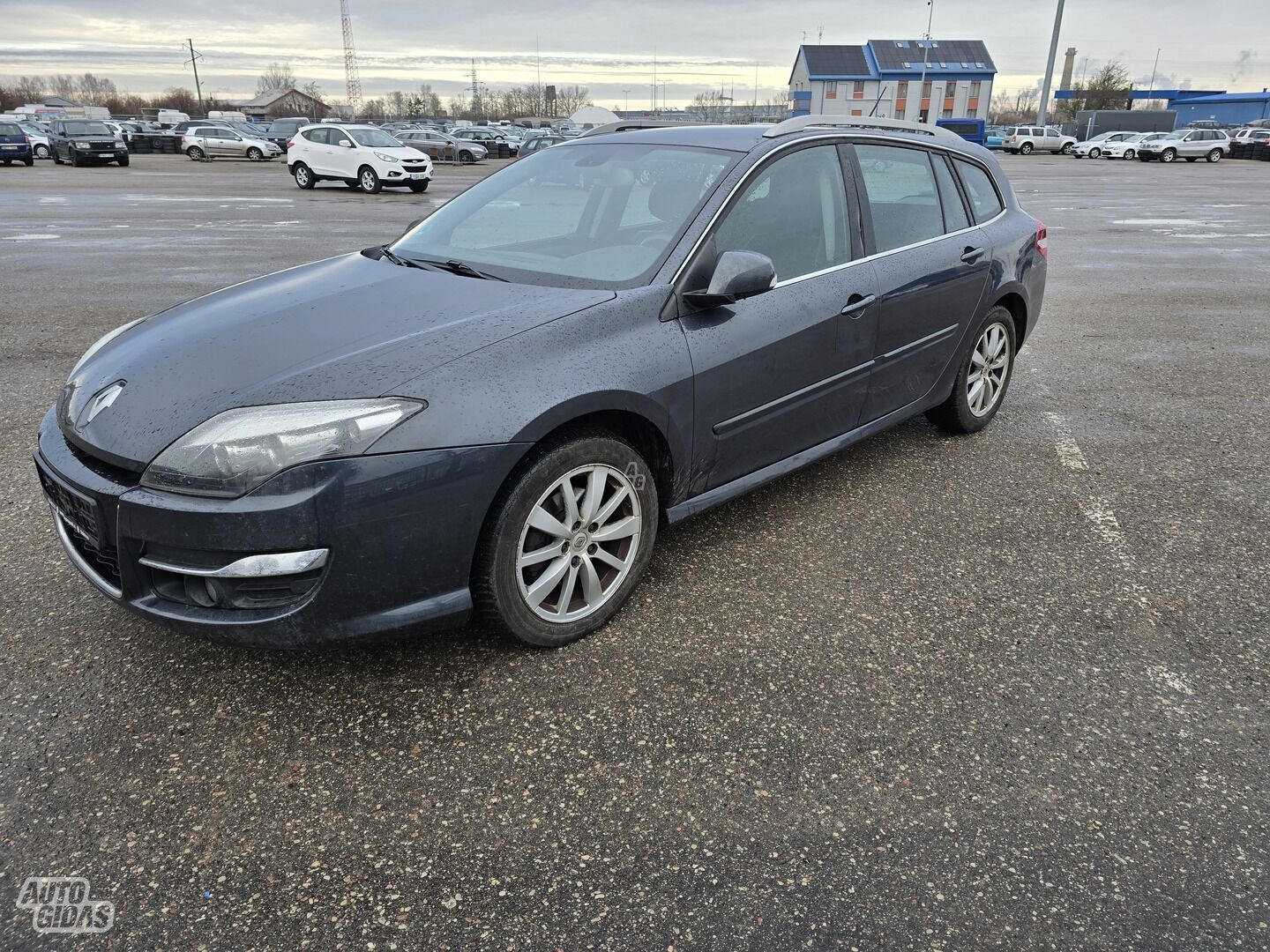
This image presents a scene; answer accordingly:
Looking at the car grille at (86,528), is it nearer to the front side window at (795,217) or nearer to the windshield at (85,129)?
the front side window at (795,217)

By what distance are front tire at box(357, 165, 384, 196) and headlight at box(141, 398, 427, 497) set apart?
68.4ft

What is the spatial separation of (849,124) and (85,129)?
3542 centimetres

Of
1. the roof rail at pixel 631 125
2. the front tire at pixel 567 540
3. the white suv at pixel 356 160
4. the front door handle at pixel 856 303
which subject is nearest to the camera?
the front tire at pixel 567 540

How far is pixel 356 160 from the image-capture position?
2178cm

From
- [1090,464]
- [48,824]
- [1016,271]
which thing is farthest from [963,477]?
[48,824]

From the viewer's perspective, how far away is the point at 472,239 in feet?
12.3

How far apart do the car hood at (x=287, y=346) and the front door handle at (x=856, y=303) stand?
45.0 inches

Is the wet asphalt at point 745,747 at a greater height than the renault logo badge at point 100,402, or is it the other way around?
the renault logo badge at point 100,402

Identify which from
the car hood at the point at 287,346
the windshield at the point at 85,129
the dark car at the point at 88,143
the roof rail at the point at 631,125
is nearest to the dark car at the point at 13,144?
the dark car at the point at 88,143

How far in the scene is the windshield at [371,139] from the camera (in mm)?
22216

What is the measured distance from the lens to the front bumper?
7.73ft

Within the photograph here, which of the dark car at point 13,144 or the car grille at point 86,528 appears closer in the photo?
the car grille at point 86,528

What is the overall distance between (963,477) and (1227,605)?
1.37m

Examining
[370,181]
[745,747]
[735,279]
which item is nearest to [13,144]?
[370,181]
